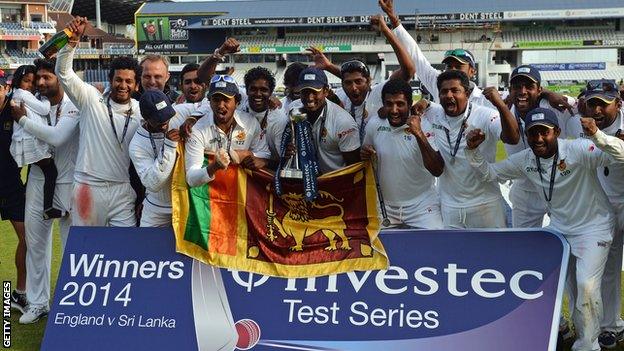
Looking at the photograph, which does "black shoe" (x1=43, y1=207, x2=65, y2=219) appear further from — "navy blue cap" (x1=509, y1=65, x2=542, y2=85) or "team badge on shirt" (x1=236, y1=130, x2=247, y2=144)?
"navy blue cap" (x1=509, y1=65, x2=542, y2=85)

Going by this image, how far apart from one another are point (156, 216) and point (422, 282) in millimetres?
1930

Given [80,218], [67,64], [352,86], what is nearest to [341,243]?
[352,86]

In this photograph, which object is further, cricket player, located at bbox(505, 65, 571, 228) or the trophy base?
cricket player, located at bbox(505, 65, 571, 228)

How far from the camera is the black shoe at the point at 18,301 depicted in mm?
6051

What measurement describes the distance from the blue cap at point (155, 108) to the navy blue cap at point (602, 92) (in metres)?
2.81

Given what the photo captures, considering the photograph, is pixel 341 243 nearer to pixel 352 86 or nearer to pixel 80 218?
pixel 352 86

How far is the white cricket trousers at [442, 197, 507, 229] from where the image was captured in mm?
4934

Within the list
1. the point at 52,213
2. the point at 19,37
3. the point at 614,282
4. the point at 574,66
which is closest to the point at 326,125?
the point at 614,282

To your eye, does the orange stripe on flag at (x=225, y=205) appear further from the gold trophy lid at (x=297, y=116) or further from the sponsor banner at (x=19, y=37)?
the sponsor banner at (x=19, y=37)

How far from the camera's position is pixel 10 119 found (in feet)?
19.2

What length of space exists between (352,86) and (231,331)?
Result: 2.11m

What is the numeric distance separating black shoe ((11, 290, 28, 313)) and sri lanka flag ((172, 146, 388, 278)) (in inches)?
79.5

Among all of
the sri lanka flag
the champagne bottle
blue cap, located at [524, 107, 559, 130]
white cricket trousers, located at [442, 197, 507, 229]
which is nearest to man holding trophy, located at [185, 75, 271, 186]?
the sri lanka flag

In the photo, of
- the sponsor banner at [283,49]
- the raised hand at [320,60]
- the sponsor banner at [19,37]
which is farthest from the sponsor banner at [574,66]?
the raised hand at [320,60]
